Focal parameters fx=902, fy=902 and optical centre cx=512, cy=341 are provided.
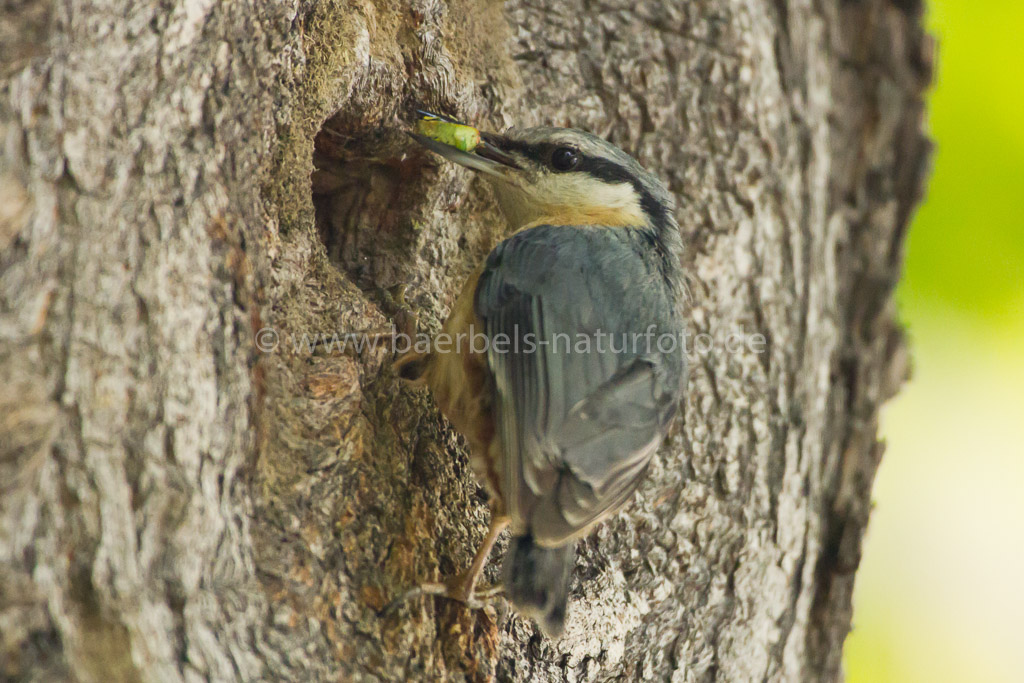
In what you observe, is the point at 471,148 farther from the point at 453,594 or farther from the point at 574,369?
the point at 453,594

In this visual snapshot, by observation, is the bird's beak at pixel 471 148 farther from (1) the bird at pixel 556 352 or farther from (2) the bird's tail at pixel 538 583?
(2) the bird's tail at pixel 538 583

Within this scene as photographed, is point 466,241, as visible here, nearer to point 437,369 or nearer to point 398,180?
point 398,180

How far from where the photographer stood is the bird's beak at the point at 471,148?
8.18 feet

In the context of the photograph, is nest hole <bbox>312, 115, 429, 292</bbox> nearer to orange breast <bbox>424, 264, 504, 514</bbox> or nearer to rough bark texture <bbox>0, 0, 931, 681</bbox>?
rough bark texture <bbox>0, 0, 931, 681</bbox>

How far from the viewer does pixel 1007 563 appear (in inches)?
147

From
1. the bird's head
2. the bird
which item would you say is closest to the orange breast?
the bird

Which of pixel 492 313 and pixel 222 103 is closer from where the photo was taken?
pixel 222 103

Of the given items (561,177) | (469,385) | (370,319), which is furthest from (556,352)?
(561,177)

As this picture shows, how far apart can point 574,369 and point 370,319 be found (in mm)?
545

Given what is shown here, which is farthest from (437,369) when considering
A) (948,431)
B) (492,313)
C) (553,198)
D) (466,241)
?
(948,431)

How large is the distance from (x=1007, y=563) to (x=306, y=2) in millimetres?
3445

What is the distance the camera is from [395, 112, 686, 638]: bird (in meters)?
2.10

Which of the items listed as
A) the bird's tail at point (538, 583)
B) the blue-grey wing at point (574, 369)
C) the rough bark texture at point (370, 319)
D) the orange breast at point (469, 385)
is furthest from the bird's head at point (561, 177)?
the bird's tail at point (538, 583)

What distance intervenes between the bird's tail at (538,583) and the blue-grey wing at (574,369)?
0.19ft
